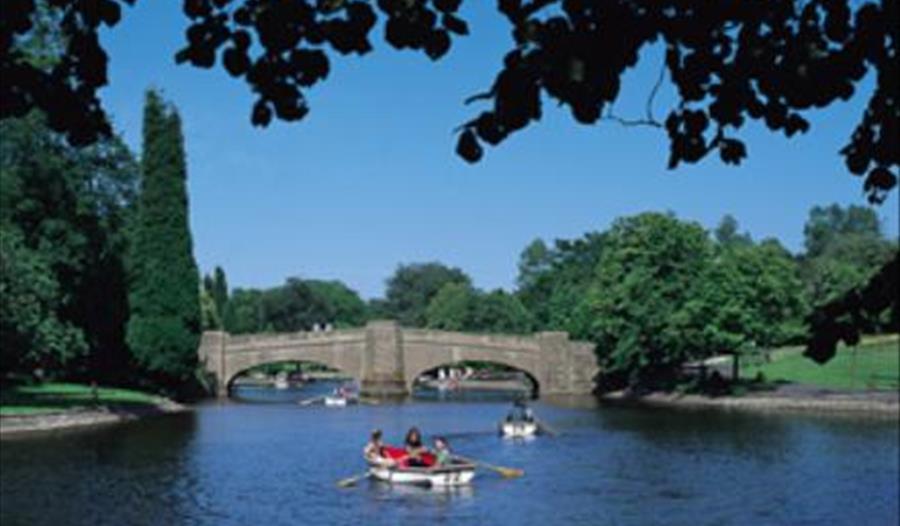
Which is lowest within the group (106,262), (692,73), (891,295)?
(891,295)

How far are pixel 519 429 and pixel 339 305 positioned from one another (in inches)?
5548

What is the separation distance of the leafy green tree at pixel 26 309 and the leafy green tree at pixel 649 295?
116ft

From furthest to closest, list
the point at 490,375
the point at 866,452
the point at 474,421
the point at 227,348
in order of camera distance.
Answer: the point at 490,375 < the point at 227,348 < the point at 474,421 < the point at 866,452

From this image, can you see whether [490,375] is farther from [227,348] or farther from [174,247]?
[174,247]

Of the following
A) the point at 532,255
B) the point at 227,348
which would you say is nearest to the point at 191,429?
the point at 227,348

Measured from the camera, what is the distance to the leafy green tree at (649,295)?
253 feet

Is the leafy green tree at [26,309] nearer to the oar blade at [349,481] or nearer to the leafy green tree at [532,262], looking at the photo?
the oar blade at [349,481]

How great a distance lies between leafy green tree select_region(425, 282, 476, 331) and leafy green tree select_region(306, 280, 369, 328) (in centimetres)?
1823

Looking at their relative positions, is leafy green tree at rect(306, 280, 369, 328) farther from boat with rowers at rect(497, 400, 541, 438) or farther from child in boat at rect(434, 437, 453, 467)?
child in boat at rect(434, 437, 453, 467)

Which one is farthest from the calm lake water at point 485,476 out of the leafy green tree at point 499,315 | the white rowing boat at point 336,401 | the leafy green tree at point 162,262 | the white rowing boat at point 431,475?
the leafy green tree at point 499,315

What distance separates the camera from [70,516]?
28.1 m

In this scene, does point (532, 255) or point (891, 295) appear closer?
point (891, 295)

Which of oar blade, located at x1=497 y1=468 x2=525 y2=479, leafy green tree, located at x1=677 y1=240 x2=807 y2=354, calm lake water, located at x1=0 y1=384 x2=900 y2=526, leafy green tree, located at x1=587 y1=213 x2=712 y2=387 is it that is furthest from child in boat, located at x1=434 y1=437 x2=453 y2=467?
leafy green tree, located at x1=587 y1=213 x2=712 y2=387

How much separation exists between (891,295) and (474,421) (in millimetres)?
56885
